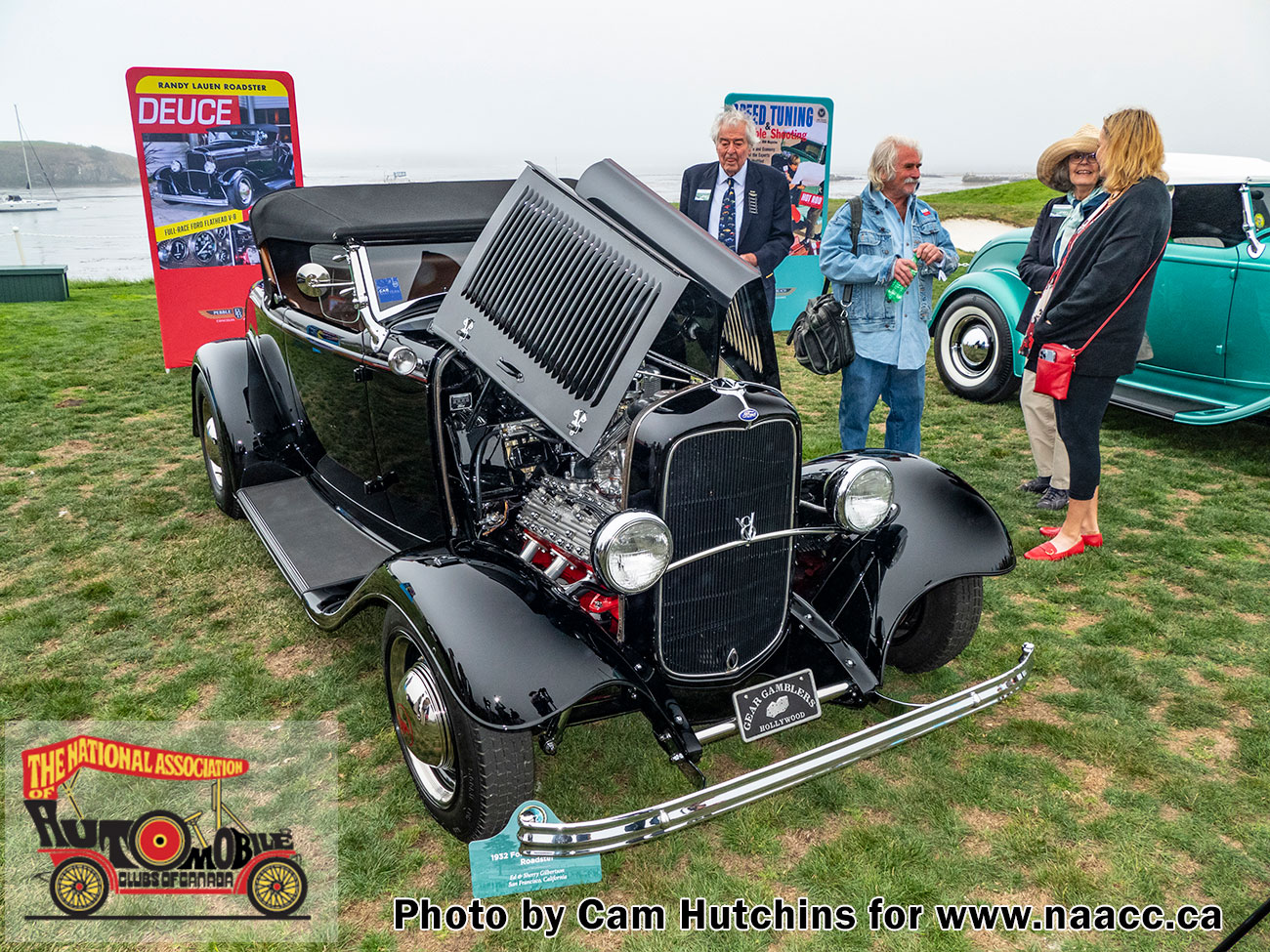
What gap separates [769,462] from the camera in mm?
2648

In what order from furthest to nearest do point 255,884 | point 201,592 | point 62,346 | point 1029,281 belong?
point 62,346 → point 1029,281 → point 201,592 → point 255,884

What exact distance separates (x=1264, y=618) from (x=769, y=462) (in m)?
2.79

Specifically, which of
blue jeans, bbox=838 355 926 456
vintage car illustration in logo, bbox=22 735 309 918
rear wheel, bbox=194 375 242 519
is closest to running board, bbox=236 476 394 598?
rear wheel, bbox=194 375 242 519

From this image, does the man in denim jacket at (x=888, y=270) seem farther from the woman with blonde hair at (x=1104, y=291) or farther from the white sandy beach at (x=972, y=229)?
the white sandy beach at (x=972, y=229)

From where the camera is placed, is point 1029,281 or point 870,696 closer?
point 870,696

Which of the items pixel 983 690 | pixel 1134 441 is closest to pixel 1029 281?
pixel 1134 441

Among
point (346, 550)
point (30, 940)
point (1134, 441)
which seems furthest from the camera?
point (1134, 441)

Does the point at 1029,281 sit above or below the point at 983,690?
above

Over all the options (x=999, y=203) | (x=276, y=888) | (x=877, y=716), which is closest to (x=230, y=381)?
(x=276, y=888)

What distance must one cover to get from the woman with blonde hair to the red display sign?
6876 mm

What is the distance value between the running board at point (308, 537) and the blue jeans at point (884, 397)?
243 cm

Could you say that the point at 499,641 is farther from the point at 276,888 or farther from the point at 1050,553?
the point at 1050,553

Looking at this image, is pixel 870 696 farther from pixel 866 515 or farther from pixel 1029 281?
pixel 1029 281

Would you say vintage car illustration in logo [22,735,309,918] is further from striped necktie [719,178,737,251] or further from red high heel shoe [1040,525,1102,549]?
striped necktie [719,178,737,251]
